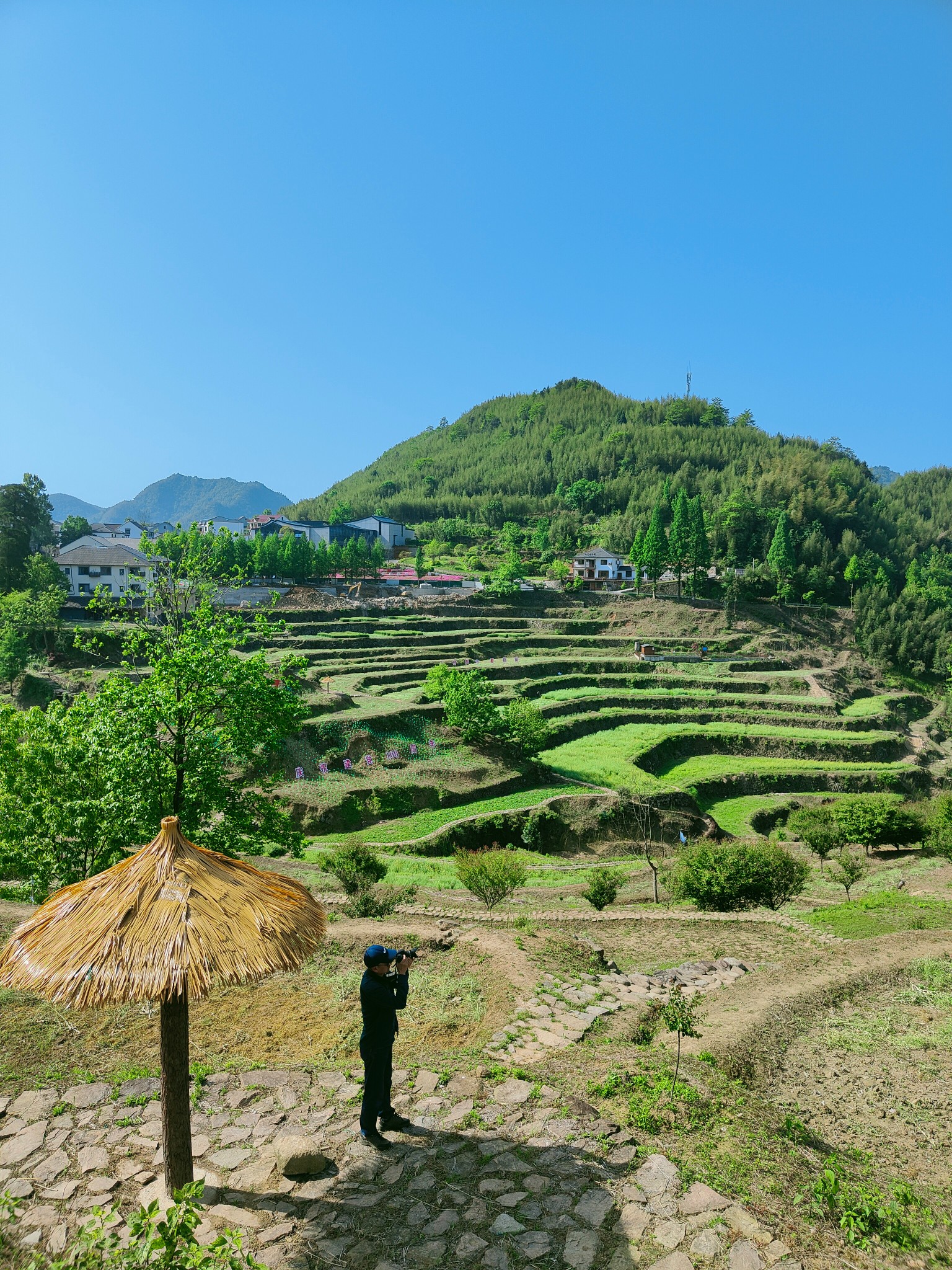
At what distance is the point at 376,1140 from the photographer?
550 cm

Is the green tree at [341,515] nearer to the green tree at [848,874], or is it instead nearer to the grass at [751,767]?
the grass at [751,767]

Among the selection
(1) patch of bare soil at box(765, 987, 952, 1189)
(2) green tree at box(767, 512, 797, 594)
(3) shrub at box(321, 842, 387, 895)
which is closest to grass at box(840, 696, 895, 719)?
(2) green tree at box(767, 512, 797, 594)

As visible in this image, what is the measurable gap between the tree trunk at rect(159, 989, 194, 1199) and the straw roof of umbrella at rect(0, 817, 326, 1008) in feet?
0.54

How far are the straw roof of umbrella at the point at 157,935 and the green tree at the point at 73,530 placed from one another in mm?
97118

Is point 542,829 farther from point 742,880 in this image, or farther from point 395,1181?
point 395,1181

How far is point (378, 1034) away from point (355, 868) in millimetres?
→ 9808

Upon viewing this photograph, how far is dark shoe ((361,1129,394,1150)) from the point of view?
548 centimetres

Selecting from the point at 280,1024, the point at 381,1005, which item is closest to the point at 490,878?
the point at 280,1024

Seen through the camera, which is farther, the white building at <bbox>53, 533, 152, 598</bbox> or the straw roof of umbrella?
the white building at <bbox>53, 533, 152, 598</bbox>

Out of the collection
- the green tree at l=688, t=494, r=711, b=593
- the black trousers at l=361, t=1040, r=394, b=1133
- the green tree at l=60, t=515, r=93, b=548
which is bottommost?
the black trousers at l=361, t=1040, r=394, b=1133

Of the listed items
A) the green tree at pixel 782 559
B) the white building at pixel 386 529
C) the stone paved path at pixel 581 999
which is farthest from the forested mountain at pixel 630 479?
the stone paved path at pixel 581 999

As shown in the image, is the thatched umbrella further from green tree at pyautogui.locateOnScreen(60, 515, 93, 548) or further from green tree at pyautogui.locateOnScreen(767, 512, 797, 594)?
green tree at pyautogui.locateOnScreen(60, 515, 93, 548)

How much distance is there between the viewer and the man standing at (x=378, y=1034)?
18.1ft

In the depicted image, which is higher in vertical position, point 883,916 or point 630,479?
point 630,479
